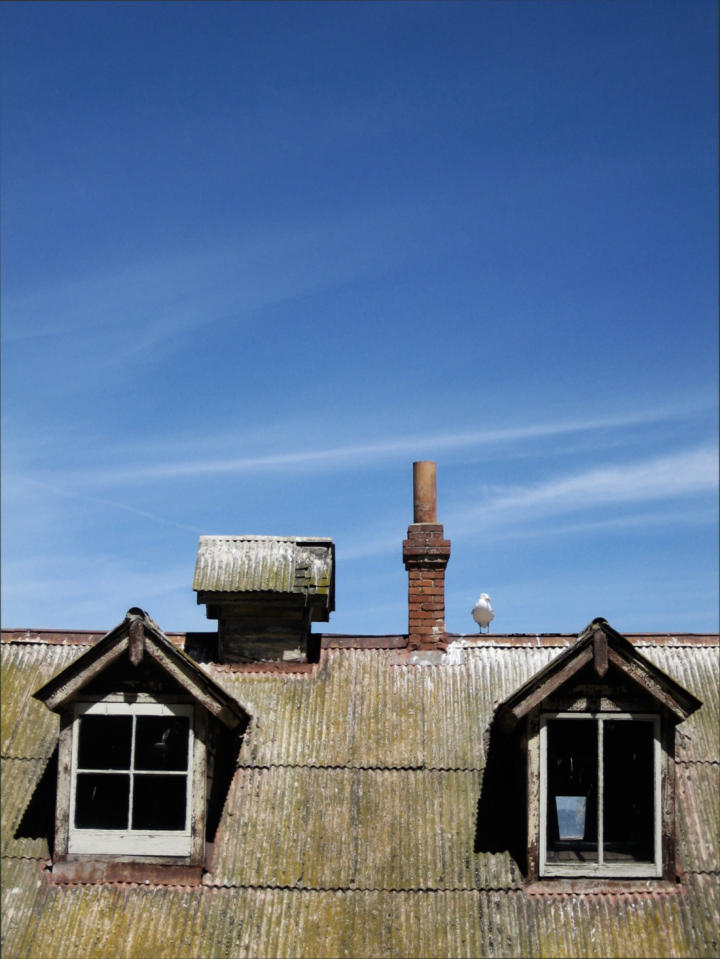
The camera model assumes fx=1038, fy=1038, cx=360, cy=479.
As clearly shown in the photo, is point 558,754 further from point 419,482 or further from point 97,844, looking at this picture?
point 97,844

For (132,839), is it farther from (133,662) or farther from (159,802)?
(159,802)

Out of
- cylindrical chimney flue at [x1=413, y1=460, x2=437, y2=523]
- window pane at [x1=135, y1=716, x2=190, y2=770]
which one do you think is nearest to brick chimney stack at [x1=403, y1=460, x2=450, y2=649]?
cylindrical chimney flue at [x1=413, y1=460, x2=437, y2=523]

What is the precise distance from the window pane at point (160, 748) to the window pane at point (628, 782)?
5128 mm

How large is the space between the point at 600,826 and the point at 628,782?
2.86 metres

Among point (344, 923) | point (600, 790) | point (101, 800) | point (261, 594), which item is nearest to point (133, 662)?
point (261, 594)

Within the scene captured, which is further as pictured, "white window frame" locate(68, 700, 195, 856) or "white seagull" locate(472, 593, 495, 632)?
"white seagull" locate(472, 593, 495, 632)

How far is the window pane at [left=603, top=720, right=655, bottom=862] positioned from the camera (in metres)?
10.7

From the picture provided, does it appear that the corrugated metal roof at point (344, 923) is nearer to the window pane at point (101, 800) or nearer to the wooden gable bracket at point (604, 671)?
the wooden gable bracket at point (604, 671)

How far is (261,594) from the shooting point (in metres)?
Answer: 11.8

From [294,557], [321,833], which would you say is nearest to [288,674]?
[294,557]

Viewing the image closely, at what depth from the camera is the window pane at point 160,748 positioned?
12.5 m

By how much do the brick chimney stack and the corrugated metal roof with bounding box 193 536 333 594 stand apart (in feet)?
3.17

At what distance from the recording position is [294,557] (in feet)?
39.5

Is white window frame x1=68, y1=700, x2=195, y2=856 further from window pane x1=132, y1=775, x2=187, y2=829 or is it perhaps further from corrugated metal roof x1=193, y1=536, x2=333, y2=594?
window pane x1=132, y1=775, x2=187, y2=829
